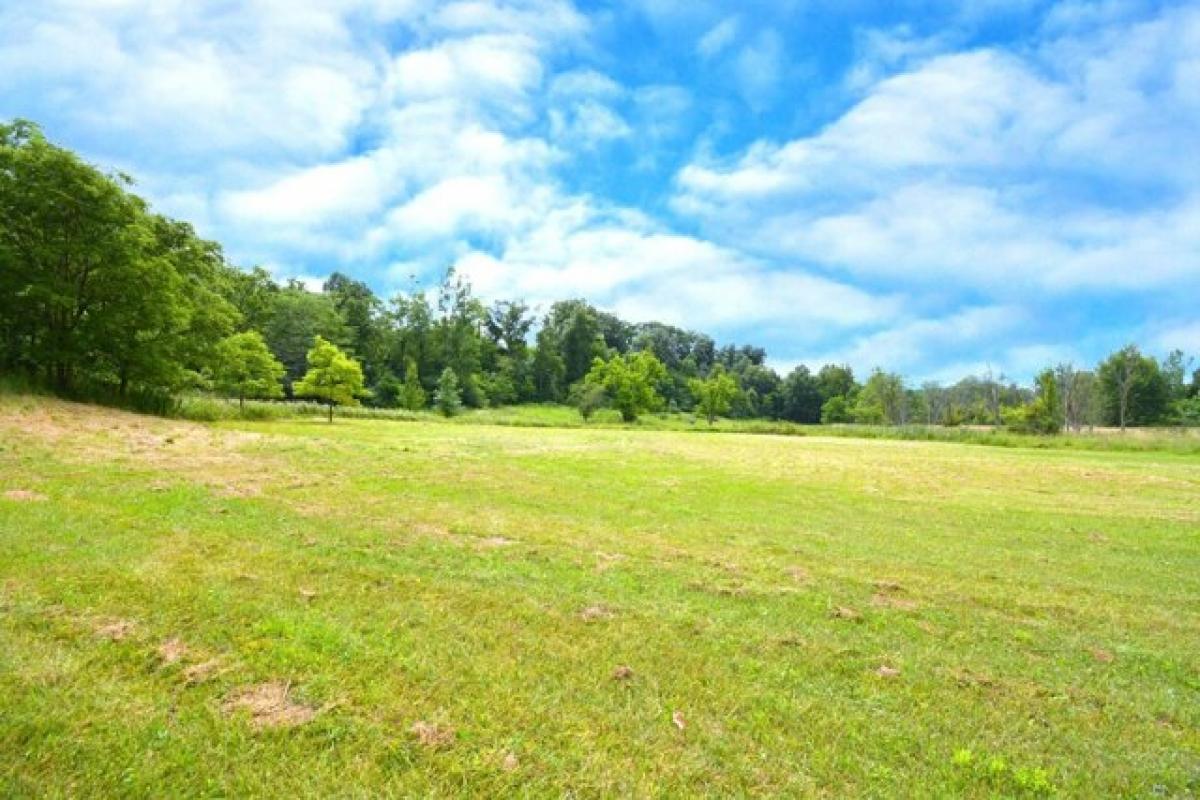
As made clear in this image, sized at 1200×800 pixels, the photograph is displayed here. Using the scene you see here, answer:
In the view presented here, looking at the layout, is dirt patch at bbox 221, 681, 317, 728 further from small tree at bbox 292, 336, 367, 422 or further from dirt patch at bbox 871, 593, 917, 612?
small tree at bbox 292, 336, 367, 422

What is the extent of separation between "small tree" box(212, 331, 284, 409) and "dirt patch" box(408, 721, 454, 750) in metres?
44.8

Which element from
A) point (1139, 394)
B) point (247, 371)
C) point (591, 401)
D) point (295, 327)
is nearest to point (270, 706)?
point (247, 371)

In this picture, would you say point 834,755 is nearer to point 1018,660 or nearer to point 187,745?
point 1018,660

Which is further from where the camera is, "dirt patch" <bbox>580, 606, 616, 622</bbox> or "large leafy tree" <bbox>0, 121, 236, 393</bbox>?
"large leafy tree" <bbox>0, 121, 236, 393</bbox>

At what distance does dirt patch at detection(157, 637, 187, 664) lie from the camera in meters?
5.40

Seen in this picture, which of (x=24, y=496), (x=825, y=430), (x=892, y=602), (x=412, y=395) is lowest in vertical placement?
(x=892, y=602)

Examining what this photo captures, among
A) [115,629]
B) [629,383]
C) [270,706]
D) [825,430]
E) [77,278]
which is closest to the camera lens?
[270,706]

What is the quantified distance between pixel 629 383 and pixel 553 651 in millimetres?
79144

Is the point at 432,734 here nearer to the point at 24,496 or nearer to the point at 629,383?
the point at 24,496

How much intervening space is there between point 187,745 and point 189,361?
4135cm

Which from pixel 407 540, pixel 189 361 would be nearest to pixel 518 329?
pixel 189 361

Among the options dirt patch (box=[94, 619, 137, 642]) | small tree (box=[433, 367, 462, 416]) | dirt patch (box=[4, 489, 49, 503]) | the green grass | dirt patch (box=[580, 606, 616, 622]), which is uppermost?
small tree (box=[433, 367, 462, 416])

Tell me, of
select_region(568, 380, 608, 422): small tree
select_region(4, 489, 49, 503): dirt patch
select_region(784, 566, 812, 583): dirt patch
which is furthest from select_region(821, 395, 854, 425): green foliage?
select_region(4, 489, 49, 503): dirt patch

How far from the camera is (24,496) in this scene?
1068 centimetres
